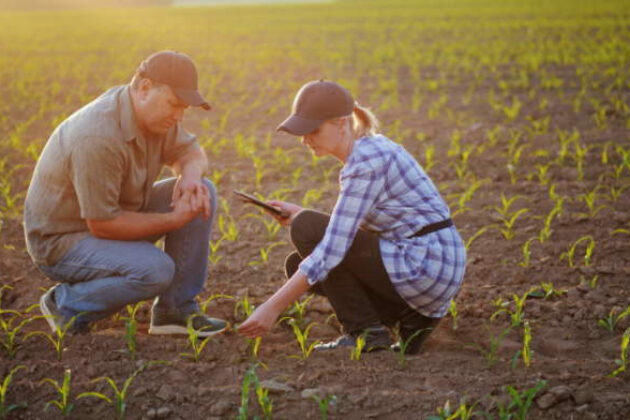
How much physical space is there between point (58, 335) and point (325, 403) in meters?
1.52

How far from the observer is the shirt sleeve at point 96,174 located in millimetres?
3268

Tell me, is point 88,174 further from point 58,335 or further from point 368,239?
point 368,239

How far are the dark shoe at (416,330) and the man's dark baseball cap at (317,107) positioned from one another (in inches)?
42.0

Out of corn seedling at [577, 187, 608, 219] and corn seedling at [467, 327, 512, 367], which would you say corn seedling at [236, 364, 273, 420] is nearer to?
corn seedling at [467, 327, 512, 367]

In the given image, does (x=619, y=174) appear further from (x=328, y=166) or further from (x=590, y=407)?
(x=590, y=407)

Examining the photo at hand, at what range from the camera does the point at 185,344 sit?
361cm

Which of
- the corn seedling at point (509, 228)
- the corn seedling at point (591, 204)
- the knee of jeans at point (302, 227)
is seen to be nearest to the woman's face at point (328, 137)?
the knee of jeans at point (302, 227)

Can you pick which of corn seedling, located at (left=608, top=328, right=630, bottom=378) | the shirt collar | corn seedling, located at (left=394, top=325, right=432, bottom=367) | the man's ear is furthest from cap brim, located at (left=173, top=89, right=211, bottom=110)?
corn seedling, located at (left=608, top=328, right=630, bottom=378)

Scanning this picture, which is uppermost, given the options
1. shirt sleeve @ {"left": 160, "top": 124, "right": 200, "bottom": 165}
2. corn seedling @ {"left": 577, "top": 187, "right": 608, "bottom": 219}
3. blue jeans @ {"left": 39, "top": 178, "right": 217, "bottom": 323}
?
shirt sleeve @ {"left": 160, "top": 124, "right": 200, "bottom": 165}

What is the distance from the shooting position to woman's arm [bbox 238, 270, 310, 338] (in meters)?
Answer: 3.05

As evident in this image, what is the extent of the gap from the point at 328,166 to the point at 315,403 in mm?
4258

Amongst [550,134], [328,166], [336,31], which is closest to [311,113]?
[328,166]

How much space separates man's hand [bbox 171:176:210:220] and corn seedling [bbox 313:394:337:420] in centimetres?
118

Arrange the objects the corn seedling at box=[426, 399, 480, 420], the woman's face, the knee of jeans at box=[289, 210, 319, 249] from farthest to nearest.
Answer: the knee of jeans at box=[289, 210, 319, 249]
the woman's face
the corn seedling at box=[426, 399, 480, 420]
